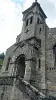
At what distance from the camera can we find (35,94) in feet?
36.2

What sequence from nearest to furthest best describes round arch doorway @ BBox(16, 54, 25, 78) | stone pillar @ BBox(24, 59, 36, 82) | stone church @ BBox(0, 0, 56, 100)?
stone church @ BBox(0, 0, 56, 100) < stone pillar @ BBox(24, 59, 36, 82) < round arch doorway @ BBox(16, 54, 25, 78)

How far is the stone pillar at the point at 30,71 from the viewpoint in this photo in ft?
49.0

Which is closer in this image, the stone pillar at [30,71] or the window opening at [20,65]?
the stone pillar at [30,71]

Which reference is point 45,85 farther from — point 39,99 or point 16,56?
point 16,56

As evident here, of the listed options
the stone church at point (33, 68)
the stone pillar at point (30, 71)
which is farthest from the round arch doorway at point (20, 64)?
the stone pillar at point (30, 71)

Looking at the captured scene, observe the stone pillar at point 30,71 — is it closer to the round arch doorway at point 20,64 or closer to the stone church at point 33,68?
the stone church at point 33,68

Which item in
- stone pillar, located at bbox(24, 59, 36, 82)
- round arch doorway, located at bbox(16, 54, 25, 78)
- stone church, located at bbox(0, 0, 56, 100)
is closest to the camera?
stone church, located at bbox(0, 0, 56, 100)

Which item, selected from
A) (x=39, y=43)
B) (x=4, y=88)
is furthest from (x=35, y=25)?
(x=4, y=88)

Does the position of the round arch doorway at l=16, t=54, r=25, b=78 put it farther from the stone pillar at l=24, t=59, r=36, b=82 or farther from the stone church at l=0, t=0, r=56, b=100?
the stone pillar at l=24, t=59, r=36, b=82

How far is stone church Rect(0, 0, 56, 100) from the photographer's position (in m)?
12.2

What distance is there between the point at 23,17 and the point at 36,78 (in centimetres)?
1412

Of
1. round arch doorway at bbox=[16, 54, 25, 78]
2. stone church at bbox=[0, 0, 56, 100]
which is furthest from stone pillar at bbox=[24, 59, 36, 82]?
round arch doorway at bbox=[16, 54, 25, 78]

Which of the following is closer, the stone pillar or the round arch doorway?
the stone pillar

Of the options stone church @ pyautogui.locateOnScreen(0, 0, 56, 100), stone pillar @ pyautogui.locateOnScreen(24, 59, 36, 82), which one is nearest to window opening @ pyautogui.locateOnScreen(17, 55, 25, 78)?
stone church @ pyautogui.locateOnScreen(0, 0, 56, 100)
